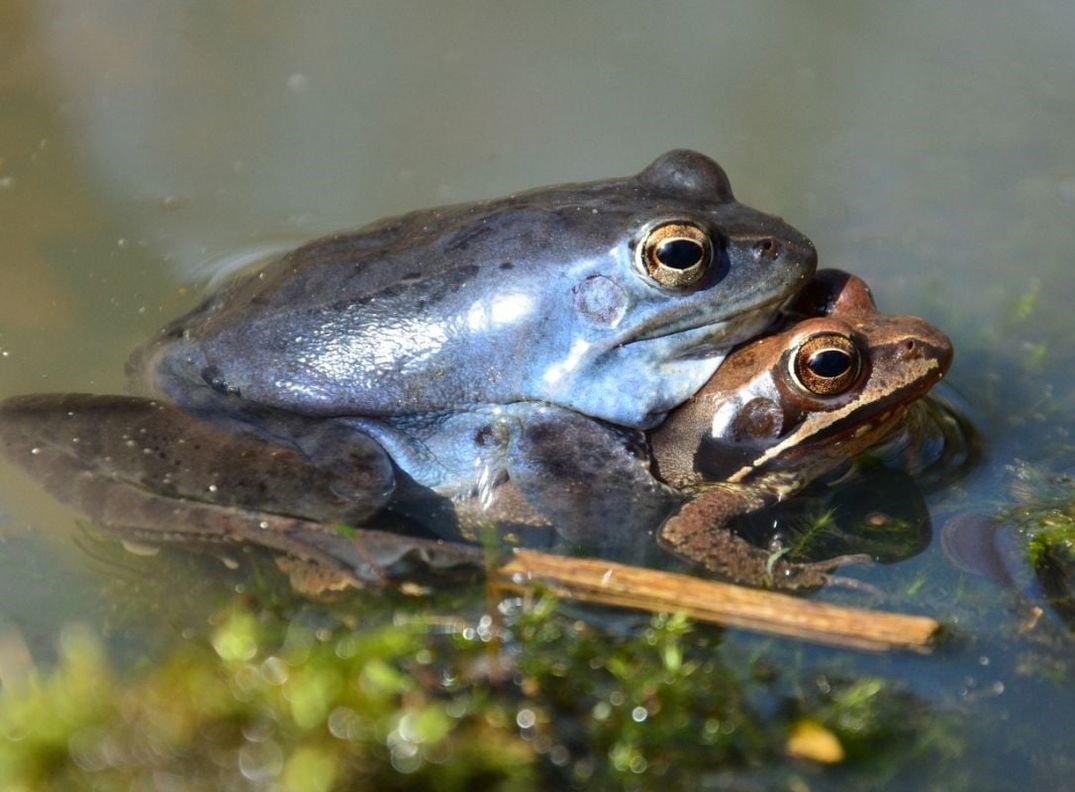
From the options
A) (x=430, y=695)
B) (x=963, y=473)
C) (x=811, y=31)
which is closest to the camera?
(x=430, y=695)

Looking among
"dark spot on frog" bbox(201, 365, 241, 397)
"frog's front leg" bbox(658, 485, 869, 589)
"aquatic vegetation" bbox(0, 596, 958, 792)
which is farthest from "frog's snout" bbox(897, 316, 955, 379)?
"dark spot on frog" bbox(201, 365, 241, 397)

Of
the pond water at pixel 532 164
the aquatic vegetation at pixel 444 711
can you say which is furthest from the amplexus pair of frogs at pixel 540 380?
the aquatic vegetation at pixel 444 711

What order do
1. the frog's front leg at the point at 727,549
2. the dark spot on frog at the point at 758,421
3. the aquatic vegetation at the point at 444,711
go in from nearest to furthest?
1. the aquatic vegetation at the point at 444,711
2. the frog's front leg at the point at 727,549
3. the dark spot on frog at the point at 758,421

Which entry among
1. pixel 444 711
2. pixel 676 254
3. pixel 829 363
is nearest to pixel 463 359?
pixel 676 254

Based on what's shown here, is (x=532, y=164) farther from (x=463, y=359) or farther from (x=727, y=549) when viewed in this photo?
(x=727, y=549)

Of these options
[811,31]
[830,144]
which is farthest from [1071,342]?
[811,31]

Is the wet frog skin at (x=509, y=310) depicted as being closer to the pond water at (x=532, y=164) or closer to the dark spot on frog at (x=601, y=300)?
the dark spot on frog at (x=601, y=300)

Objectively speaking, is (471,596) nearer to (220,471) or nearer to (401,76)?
(220,471)
